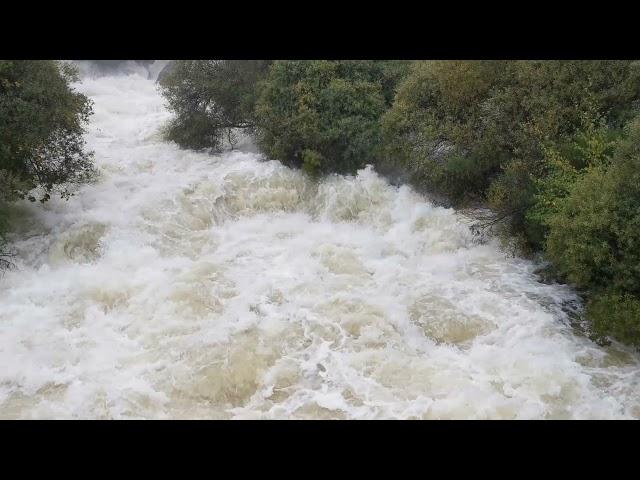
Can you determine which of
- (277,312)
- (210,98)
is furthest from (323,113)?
(277,312)

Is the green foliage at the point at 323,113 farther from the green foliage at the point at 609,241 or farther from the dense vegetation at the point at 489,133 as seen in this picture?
the green foliage at the point at 609,241

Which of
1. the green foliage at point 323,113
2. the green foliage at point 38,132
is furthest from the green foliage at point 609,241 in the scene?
the green foliage at point 38,132

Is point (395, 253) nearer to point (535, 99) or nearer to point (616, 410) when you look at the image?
point (535, 99)

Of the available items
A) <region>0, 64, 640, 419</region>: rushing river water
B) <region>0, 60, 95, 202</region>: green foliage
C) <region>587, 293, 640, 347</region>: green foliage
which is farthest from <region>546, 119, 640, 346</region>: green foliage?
<region>0, 60, 95, 202</region>: green foliage

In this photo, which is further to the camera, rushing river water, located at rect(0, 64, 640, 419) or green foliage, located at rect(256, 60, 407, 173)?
green foliage, located at rect(256, 60, 407, 173)

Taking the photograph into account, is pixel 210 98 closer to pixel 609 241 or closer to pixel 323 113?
pixel 323 113

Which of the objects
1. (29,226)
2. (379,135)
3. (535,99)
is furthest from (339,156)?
(29,226)

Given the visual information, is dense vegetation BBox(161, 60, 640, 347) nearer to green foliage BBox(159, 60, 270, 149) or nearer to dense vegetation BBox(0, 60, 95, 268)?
green foliage BBox(159, 60, 270, 149)
